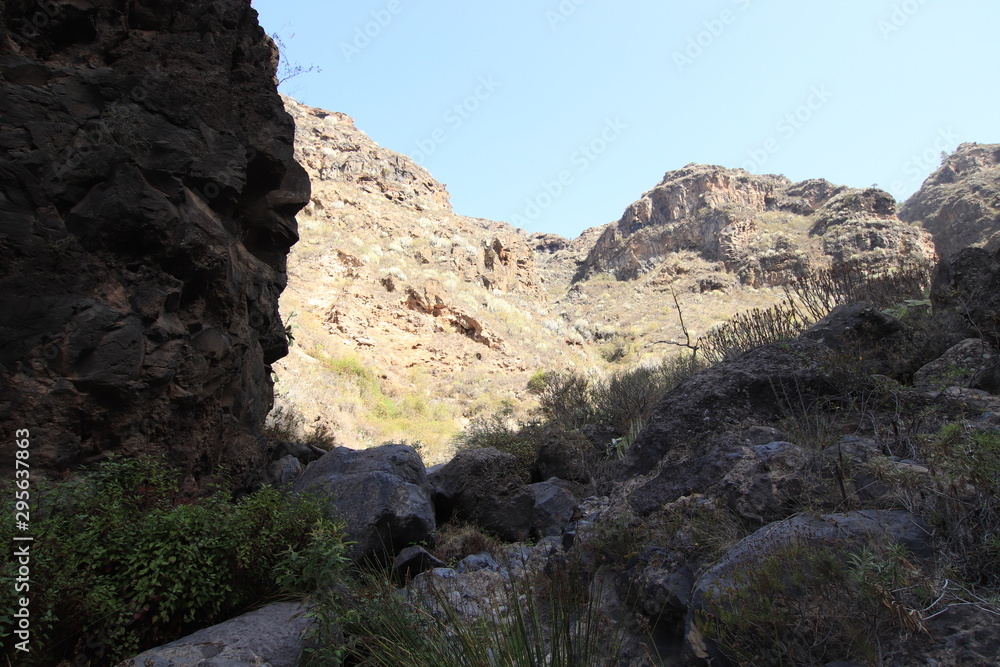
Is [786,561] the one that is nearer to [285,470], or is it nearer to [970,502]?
[970,502]

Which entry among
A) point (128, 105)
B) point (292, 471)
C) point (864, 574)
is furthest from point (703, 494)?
point (128, 105)

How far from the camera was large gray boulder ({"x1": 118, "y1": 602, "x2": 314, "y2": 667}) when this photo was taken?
2.89 m

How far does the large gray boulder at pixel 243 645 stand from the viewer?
2.89m

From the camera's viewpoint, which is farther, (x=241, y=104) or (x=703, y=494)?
(x=241, y=104)

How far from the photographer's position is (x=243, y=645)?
123 inches

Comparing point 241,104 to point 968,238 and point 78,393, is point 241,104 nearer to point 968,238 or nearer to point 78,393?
point 78,393

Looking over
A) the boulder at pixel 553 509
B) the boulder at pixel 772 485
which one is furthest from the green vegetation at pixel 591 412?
the boulder at pixel 772 485

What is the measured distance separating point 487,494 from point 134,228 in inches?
191

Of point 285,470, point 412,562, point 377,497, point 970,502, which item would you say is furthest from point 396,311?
point 970,502

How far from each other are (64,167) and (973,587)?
251 inches

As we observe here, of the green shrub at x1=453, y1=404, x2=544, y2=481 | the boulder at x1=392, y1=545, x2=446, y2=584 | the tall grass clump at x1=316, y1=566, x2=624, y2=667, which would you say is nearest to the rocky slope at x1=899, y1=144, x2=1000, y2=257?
the green shrub at x1=453, y1=404, x2=544, y2=481

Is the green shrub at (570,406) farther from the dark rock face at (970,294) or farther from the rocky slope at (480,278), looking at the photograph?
the dark rock face at (970,294)

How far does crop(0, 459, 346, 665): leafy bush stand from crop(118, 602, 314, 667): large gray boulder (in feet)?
0.44

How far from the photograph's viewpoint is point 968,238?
3055cm
